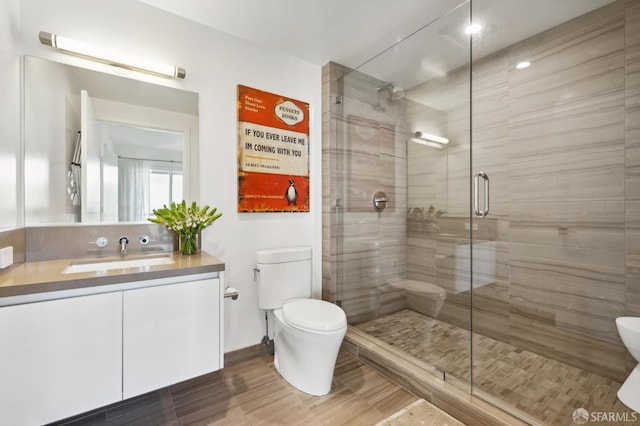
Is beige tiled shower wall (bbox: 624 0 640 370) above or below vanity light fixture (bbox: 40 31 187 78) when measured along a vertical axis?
below

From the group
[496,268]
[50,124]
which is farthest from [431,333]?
[50,124]

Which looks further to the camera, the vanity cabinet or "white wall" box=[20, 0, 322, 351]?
"white wall" box=[20, 0, 322, 351]

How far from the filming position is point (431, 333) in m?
2.26

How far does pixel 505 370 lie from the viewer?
74.7 inches

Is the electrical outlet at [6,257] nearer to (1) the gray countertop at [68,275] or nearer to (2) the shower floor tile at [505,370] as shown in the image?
(1) the gray countertop at [68,275]

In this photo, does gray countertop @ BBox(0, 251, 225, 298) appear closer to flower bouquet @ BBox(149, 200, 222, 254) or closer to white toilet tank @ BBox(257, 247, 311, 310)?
flower bouquet @ BBox(149, 200, 222, 254)

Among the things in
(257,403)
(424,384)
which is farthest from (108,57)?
(424,384)

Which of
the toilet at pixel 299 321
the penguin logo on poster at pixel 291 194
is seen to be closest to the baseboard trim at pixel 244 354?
the toilet at pixel 299 321

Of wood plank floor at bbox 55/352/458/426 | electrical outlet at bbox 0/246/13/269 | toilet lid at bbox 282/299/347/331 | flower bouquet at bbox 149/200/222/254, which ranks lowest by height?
wood plank floor at bbox 55/352/458/426

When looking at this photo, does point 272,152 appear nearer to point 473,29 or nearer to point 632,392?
point 473,29

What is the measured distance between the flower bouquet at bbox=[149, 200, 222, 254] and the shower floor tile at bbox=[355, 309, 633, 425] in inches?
59.9

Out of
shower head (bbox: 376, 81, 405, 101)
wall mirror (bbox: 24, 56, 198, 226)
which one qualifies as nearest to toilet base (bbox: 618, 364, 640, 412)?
shower head (bbox: 376, 81, 405, 101)

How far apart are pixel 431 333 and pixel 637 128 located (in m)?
1.86

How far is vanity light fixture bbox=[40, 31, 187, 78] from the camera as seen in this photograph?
1.46 metres
